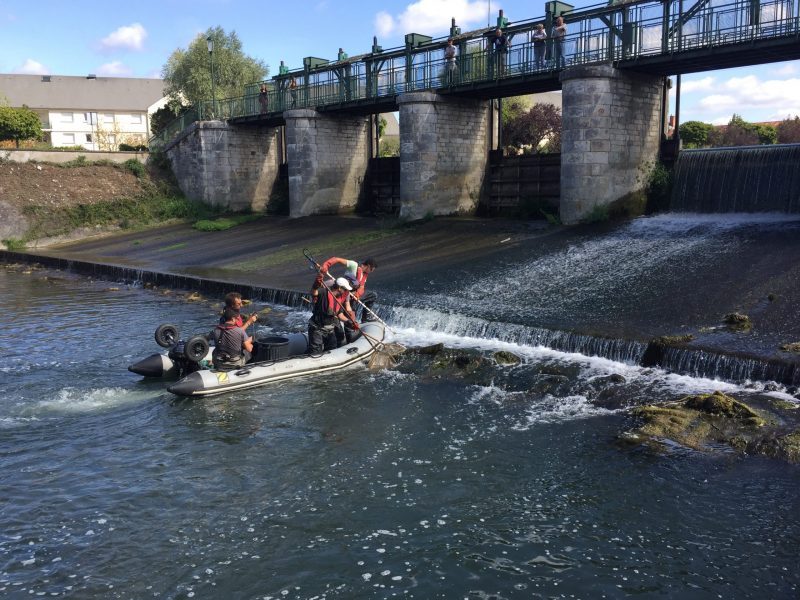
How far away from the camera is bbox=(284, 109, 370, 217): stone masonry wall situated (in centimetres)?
2855

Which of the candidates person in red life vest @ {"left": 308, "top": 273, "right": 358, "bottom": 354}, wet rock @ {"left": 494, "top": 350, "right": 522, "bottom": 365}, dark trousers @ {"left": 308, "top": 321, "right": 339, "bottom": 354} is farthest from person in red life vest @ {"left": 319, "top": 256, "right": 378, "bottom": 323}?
wet rock @ {"left": 494, "top": 350, "right": 522, "bottom": 365}

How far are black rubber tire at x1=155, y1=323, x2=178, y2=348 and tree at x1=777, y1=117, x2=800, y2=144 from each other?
40.5 metres

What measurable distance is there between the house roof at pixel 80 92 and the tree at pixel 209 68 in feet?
90.5

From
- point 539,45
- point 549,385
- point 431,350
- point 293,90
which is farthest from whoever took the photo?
point 293,90

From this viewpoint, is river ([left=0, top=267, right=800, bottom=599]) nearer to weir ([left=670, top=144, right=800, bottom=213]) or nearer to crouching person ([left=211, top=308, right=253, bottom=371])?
crouching person ([left=211, top=308, right=253, bottom=371])

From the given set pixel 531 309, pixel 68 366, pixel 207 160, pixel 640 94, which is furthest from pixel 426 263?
pixel 207 160

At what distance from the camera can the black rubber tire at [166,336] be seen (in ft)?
37.7

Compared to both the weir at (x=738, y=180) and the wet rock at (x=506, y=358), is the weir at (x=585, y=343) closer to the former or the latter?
the wet rock at (x=506, y=358)

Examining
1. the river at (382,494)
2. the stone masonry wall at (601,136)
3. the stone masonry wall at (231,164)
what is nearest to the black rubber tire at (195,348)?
the river at (382,494)

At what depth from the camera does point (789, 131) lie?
42.7 m

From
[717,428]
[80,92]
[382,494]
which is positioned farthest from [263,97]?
[80,92]

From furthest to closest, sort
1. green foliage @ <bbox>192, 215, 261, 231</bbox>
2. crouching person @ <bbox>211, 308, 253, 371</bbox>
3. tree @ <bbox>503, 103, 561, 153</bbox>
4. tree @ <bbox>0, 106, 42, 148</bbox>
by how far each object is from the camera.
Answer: tree @ <bbox>503, 103, 561, 153</bbox>
tree @ <bbox>0, 106, 42, 148</bbox>
green foliage @ <bbox>192, 215, 261, 231</bbox>
crouching person @ <bbox>211, 308, 253, 371</bbox>

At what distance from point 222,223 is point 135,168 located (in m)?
8.33

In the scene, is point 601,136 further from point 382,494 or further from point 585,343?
point 382,494
